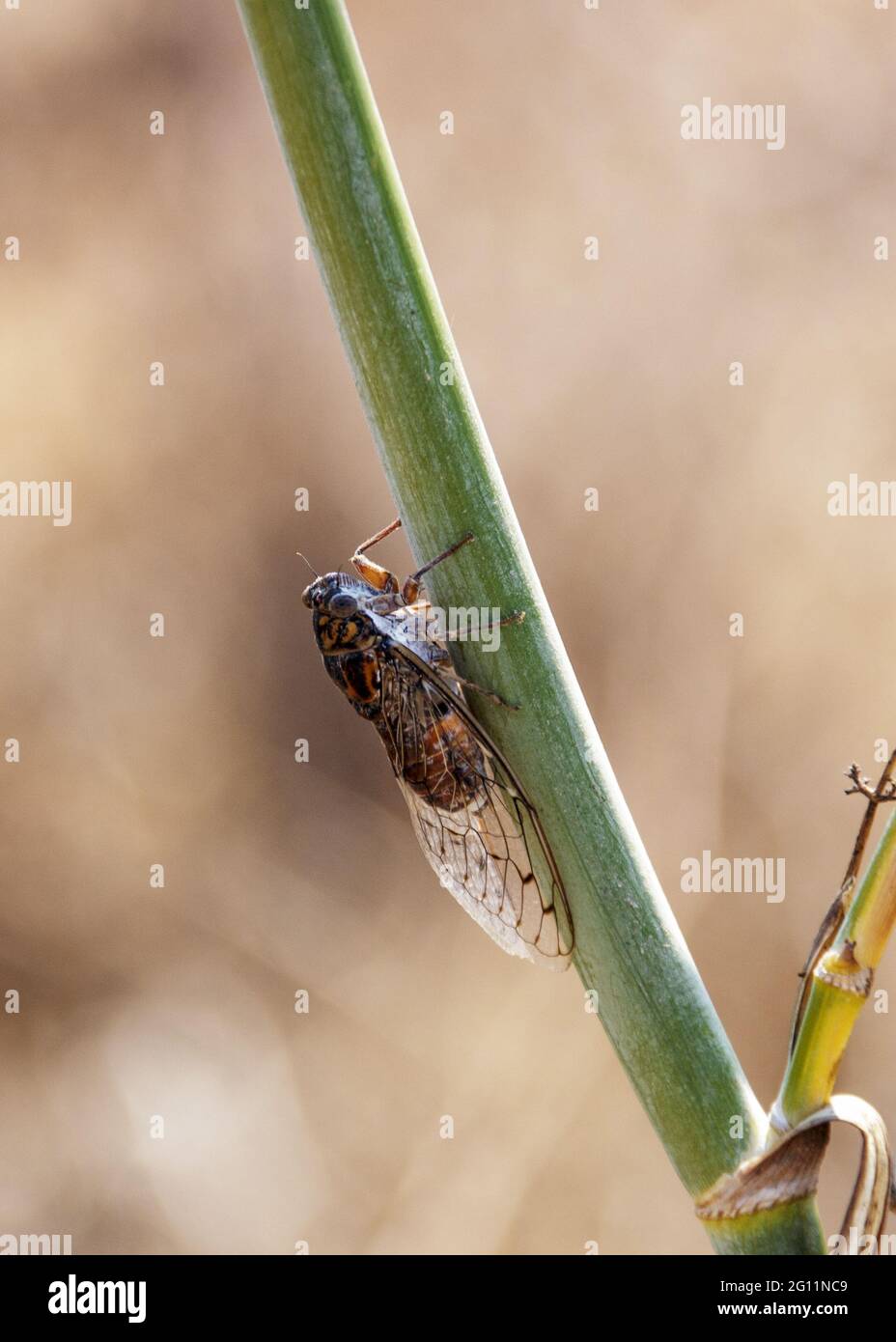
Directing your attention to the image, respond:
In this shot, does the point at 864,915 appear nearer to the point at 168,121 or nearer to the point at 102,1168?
the point at 102,1168

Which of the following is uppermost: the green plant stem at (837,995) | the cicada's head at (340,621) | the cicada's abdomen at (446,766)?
the cicada's head at (340,621)

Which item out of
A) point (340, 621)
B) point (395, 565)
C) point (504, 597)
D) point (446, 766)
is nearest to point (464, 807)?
point (446, 766)

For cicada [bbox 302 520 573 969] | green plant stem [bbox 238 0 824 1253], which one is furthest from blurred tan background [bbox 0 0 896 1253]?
green plant stem [bbox 238 0 824 1253]

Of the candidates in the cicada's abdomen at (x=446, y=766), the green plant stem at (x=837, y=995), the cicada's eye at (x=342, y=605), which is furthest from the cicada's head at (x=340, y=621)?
the green plant stem at (x=837, y=995)

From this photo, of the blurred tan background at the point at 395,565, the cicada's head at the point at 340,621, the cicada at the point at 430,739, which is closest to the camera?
the cicada at the point at 430,739

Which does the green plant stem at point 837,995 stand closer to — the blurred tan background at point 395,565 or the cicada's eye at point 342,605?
the cicada's eye at point 342,605

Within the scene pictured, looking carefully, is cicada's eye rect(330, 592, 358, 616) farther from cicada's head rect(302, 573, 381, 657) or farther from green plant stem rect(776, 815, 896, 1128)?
green plant stem rect(776, 815, 896, 1128)
